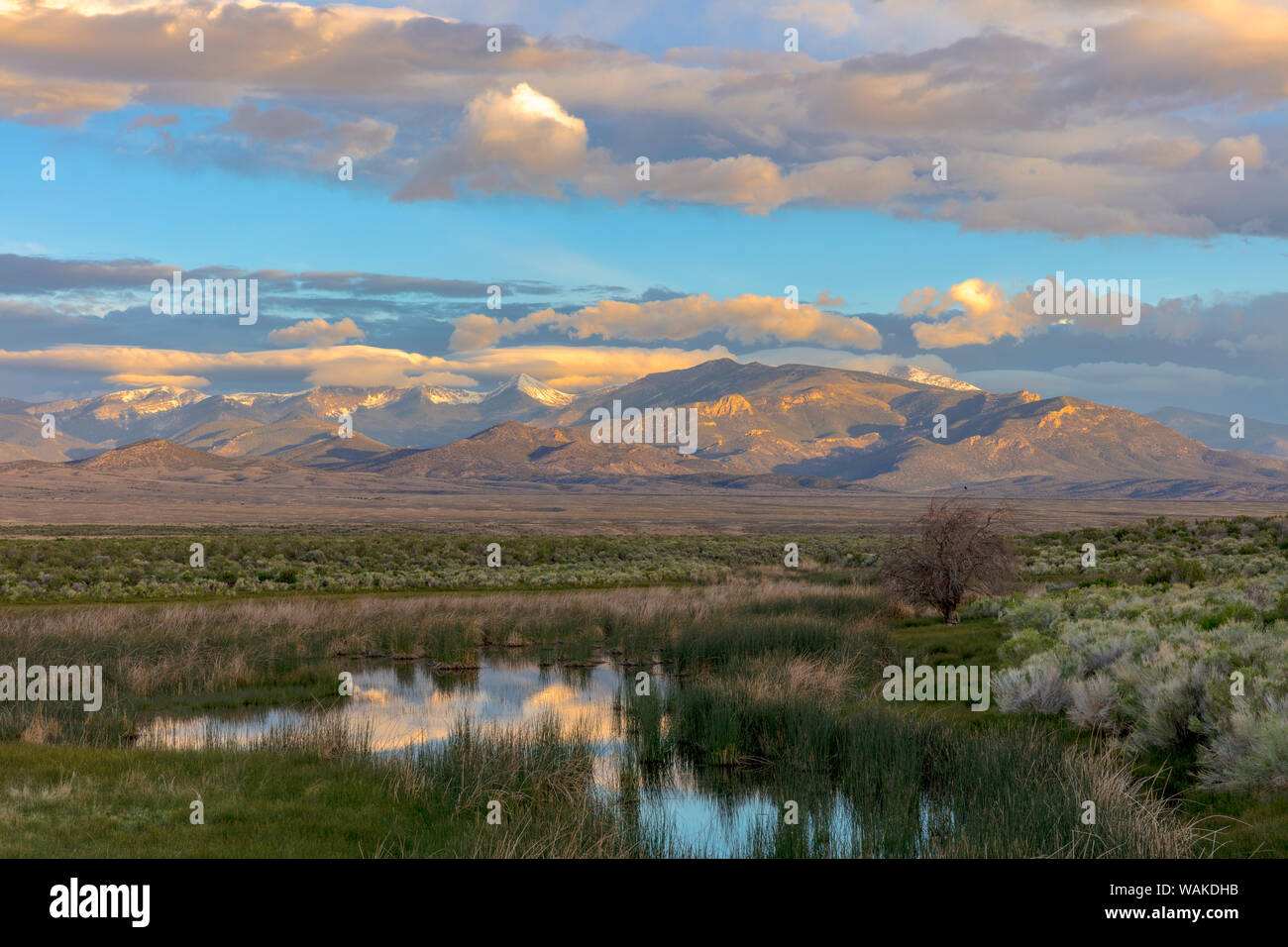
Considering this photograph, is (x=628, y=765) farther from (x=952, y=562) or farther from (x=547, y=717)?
(x=952, y=562)

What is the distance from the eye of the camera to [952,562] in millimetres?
27453

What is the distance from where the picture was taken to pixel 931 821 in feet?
38.8

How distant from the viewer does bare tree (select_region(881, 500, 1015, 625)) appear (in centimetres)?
2756

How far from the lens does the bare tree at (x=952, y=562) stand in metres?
27.6

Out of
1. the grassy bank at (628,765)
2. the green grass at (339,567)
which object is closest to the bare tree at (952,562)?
the grassy bank at (628,765)

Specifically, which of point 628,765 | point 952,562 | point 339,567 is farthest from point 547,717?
point 339,567

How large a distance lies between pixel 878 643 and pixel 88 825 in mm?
17873

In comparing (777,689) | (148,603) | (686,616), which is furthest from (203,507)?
(777,689)

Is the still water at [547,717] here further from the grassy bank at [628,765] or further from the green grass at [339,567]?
the green grass at [339,567]

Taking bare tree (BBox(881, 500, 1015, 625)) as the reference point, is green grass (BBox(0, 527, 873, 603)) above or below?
below

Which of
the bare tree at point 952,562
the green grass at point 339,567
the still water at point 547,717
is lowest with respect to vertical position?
the green grass at point 339,567

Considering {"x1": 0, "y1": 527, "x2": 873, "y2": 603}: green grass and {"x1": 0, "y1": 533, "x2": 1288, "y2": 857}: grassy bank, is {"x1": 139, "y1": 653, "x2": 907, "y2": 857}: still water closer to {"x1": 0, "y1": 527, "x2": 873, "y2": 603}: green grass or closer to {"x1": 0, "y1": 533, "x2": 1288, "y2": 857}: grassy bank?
{"x1": 0, "y1": 533, "x2": 1288, "y2": 857}: grassy bank

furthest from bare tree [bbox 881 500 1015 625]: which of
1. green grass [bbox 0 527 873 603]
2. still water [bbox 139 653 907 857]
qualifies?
green grass [bbox 0 527 873 603]
